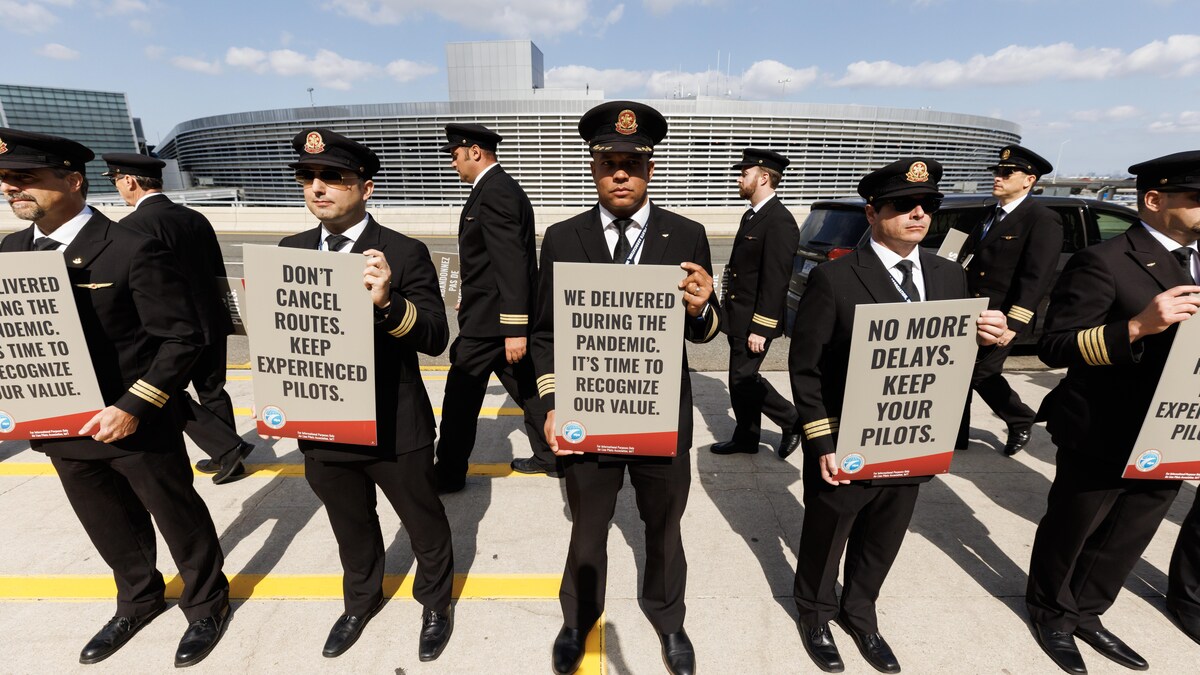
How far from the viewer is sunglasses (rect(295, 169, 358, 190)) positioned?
2117 millimetres

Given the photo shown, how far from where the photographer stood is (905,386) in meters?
2.12

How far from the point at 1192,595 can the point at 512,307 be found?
12.2 feet

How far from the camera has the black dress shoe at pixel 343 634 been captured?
246 centimetres

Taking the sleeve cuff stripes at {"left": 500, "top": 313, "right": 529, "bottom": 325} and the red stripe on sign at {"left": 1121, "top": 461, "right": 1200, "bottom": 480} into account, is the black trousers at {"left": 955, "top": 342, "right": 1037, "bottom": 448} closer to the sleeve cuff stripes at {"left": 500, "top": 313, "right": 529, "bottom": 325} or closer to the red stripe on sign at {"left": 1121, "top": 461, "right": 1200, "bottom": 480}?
the red stripe on sign at {"left": 1121, "top": 461, "right": 1200, "bottom": 480}

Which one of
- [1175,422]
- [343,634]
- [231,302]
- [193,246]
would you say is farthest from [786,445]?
[193,246]

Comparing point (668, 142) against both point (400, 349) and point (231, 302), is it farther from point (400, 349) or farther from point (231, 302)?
point (400, 349)

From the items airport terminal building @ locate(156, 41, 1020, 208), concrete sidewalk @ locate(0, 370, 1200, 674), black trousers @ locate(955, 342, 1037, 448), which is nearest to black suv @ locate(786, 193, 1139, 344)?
black trousers @ locate(955, 342, 1037, 448)

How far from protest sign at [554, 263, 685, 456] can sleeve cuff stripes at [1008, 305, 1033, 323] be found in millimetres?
2906

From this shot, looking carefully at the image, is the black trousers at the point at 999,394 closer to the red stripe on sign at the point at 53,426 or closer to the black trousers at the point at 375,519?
the black trousers at the point at 375,519

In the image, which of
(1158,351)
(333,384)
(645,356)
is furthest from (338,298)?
(1158,351)

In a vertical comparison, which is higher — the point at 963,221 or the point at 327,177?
the point at 327,177

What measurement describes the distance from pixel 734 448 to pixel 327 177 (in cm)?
347

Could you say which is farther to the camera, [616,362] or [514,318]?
[514,318]

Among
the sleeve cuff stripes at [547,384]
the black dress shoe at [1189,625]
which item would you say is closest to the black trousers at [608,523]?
the sleeve cuff stripes at [547,384]
